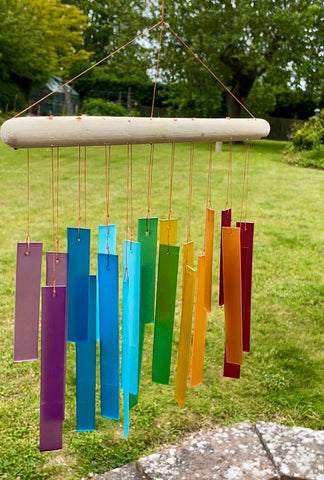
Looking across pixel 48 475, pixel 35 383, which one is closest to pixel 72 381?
pixel 35 383

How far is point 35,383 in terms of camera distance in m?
3.27

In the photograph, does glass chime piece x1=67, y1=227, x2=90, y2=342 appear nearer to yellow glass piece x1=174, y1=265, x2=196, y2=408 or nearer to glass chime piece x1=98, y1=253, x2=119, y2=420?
glass chime piece x1=98, y1=253, x2=119, y2=420

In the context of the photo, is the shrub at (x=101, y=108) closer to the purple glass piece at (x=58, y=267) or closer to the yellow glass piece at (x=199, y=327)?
the yellow glass piece at (x=199, y=327)

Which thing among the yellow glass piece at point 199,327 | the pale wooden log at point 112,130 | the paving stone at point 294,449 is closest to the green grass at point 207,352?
the paving stone at point 294,449

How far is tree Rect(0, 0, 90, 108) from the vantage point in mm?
16875

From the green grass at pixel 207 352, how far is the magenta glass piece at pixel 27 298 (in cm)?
106

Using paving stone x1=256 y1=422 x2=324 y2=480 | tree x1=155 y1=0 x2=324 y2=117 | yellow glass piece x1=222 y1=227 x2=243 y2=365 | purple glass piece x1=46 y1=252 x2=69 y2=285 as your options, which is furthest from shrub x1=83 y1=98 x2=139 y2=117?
purple glass piece x1=46 y1=252 x2=69 y2=285

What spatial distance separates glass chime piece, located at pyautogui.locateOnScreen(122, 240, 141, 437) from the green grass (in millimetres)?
916

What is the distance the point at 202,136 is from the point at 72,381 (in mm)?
1959

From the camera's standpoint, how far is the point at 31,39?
17.4 meters

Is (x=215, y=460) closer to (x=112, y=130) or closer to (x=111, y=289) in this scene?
(x=111, y=289)

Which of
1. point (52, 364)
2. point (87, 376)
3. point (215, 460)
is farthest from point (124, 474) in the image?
point (52, 364)

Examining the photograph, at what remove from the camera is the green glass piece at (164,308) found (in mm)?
1995

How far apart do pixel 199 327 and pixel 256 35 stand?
13.7 m
